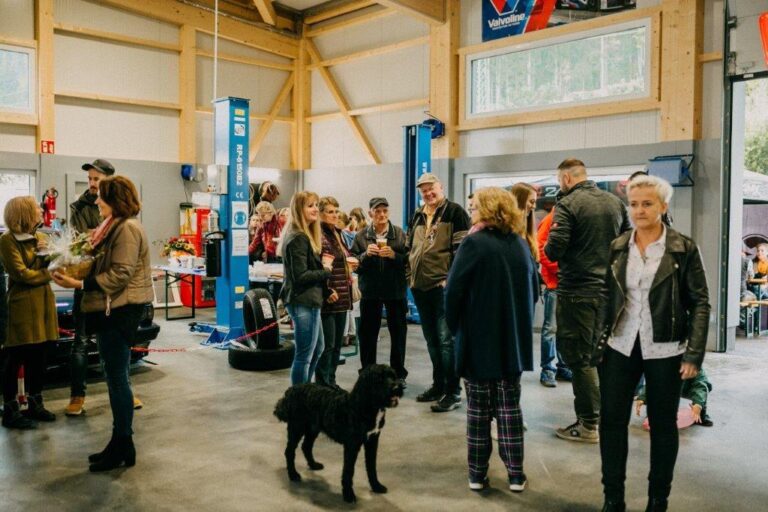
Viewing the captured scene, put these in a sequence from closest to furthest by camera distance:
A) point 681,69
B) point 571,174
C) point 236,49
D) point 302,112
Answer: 1. point 571,174
2. point 681,69
3. point 236,49
4. point 302,112

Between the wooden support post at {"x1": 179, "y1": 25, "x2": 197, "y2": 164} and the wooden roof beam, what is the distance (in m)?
3.62

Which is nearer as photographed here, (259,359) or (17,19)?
(259,359)

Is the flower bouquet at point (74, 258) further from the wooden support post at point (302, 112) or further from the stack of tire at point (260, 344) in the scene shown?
the wooden support post at point (302, 112)

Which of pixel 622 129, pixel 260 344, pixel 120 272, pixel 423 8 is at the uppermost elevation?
pixel 423 8

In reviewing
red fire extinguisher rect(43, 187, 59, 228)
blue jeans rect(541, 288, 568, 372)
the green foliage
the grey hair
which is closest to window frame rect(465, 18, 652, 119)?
blue jeans rect(541, 288, 568, 372)

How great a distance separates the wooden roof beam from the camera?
29.6ft

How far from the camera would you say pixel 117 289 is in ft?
11.3

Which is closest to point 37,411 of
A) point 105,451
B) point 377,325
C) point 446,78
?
point 105,451

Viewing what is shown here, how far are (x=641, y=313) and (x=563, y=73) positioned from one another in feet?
21.1

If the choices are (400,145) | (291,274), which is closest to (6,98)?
(400,145)

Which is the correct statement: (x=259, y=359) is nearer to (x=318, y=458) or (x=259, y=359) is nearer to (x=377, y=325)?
(x=377, y=325)

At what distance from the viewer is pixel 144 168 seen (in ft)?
35.5

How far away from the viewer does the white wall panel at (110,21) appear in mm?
9945

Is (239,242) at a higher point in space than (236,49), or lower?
lower
